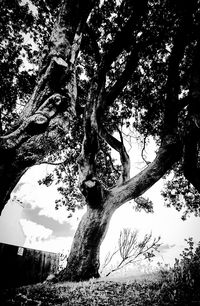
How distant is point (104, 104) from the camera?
23.2 ft

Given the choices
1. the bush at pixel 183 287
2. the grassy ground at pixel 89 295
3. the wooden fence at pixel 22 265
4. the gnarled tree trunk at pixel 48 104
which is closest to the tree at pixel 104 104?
the gnarled tree trunk at pixel 48 104

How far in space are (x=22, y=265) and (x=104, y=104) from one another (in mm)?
9433

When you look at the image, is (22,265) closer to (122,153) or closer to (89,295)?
(122,153)

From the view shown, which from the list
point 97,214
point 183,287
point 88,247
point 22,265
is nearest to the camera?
point 183,287

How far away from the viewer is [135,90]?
922cm

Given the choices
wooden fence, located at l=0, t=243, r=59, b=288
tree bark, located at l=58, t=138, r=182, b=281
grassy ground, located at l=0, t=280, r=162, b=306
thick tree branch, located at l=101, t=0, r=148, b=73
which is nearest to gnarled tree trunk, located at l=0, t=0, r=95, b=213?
thick tree branch, located at l=101, t=0, r=148, b=73

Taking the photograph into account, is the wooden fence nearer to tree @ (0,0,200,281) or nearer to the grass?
tree @ (0,0,200,281)

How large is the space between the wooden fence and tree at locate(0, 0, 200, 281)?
16.7 ft

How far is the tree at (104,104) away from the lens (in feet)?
12.6

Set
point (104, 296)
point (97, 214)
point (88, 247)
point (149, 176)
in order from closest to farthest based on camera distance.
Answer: point (104, 296), point (88, 247), point (97, 214), point (149, 176)

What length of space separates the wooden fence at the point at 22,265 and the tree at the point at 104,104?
5.09 metres

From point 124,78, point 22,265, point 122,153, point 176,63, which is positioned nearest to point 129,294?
point 122,153

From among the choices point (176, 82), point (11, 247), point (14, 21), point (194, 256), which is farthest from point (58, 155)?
point (194, 256)

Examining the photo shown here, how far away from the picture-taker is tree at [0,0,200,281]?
12.6 feet
